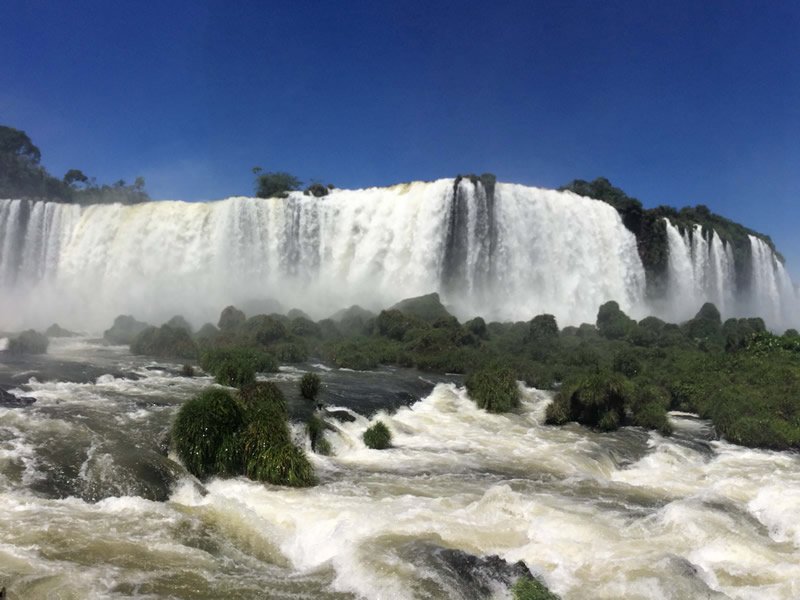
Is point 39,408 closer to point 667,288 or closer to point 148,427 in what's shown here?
point 148,427

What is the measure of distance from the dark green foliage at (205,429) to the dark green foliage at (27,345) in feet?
51.6

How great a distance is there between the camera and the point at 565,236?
40.0m

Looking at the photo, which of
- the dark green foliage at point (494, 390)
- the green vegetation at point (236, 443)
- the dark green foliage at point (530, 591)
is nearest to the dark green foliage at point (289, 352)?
the dark green foliage at point (494, 390)

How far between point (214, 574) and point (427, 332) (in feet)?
66.7

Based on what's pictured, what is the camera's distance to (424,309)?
30938 mm

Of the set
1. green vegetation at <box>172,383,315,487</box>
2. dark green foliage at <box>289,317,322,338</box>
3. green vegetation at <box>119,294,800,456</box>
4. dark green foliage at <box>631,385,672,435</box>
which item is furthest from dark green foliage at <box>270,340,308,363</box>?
green vegetation at <box>172,383,315,487</box>

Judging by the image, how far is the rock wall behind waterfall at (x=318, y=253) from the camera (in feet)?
125

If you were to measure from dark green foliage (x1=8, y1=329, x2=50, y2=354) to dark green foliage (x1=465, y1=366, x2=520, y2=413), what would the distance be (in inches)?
634

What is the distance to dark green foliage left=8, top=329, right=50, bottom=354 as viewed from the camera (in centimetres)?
2231

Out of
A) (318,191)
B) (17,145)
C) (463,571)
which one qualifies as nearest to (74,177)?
(17,145)

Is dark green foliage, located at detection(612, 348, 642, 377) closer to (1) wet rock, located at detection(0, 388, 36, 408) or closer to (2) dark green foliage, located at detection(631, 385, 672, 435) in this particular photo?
(2) dark green foliage, located at detection(631, 385, 672, 435)

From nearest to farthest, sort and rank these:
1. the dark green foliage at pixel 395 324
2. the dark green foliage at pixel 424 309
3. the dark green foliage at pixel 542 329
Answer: the dark green foliage at pixel 542 329
the dark green foliage at pixel 395 324
the dark green foliage at pixel 424 309

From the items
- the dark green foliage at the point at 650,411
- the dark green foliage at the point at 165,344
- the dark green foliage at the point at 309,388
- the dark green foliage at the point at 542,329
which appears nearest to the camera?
the dark green foliage at the point at 309,388

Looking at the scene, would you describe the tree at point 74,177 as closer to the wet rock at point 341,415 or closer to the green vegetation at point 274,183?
the green vegetation at point 274,183
